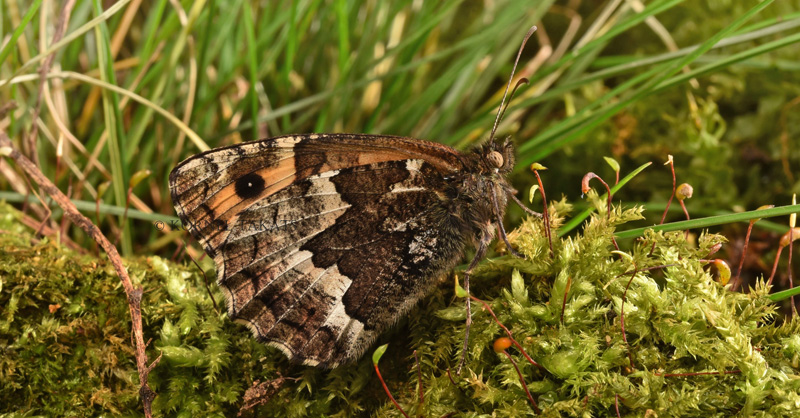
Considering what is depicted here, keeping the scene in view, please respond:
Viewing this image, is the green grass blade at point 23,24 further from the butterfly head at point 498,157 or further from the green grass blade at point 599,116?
the green grass blade at point 599,116

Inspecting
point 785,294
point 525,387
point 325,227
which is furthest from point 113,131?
point 785,294

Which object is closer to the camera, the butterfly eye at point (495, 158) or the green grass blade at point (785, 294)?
the green grass blade at point (785, 294)

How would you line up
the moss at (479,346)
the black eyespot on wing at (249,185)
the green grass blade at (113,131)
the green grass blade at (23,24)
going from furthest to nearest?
1. the green grass blade at (113,131)
2. the green grass blade at (23,24)
3. the black eyespot on wing at (249,185)
4. the moss at (479,346)

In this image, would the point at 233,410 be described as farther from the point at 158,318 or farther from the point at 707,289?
Result: the point at 707,289

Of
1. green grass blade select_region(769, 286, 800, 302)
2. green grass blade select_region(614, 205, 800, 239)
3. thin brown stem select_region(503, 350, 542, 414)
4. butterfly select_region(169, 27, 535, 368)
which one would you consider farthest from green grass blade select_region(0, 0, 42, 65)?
green grass blade select_region(769, 286, 800, 302)

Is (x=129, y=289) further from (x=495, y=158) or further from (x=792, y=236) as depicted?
(x=792, y=236)

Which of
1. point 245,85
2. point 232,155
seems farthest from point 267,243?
point 245,85

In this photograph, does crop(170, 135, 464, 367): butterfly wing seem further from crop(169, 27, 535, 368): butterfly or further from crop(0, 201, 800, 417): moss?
crop(0, 201, 800, 417): moss

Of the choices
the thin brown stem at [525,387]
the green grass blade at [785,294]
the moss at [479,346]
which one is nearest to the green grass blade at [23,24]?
the moss at [479,346]
